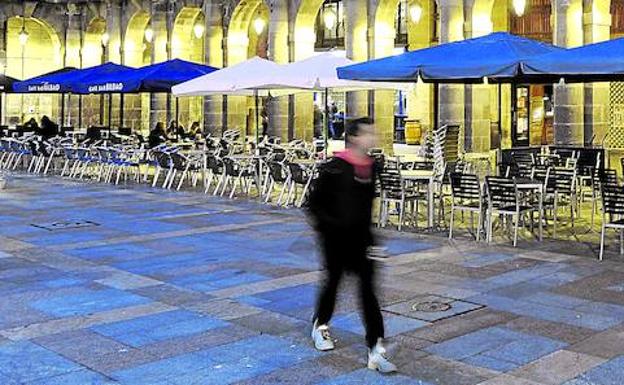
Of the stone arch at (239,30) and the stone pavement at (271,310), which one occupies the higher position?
the stone arch at (239,30)

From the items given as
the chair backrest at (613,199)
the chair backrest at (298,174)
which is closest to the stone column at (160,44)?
the chair backrest at (298,174)

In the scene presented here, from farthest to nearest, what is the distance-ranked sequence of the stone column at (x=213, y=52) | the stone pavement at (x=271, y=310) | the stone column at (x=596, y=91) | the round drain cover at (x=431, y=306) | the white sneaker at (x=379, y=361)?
the stone column at (x=213, y=52) < the stone column at (x=596, y=91) < the round drain cover at (x=431, y=306) < the stone pavement at (x=271, y=310) < the white sneaker at (x=379, y=361)

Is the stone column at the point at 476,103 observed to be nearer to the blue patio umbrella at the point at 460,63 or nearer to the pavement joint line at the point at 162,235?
the blue patio umbrella at the point at 460,63

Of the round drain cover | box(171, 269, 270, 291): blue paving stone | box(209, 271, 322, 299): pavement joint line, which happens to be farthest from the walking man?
box(171, 269, 270, 291): blue paving stone

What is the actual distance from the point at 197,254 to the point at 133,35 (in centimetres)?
2464

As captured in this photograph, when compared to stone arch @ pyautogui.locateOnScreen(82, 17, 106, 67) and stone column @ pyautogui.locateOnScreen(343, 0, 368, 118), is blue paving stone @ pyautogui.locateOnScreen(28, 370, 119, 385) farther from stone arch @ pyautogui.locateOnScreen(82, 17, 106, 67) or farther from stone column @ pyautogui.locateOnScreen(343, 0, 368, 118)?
stone arch @ pyautogui.locateOnScreen(82, 17, 106, 67)

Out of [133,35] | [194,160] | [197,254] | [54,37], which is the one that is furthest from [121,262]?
[54,37]

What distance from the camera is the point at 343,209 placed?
19.8 ft

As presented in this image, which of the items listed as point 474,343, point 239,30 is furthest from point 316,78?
point 239,30

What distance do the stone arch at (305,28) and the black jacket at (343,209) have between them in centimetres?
2079

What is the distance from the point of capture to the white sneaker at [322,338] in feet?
21.2

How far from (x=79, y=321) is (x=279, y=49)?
2018 cm

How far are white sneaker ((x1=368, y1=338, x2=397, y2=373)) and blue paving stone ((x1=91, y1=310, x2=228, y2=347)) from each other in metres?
1.69

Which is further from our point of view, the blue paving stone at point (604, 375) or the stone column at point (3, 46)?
the stone column at point (3, 46)
